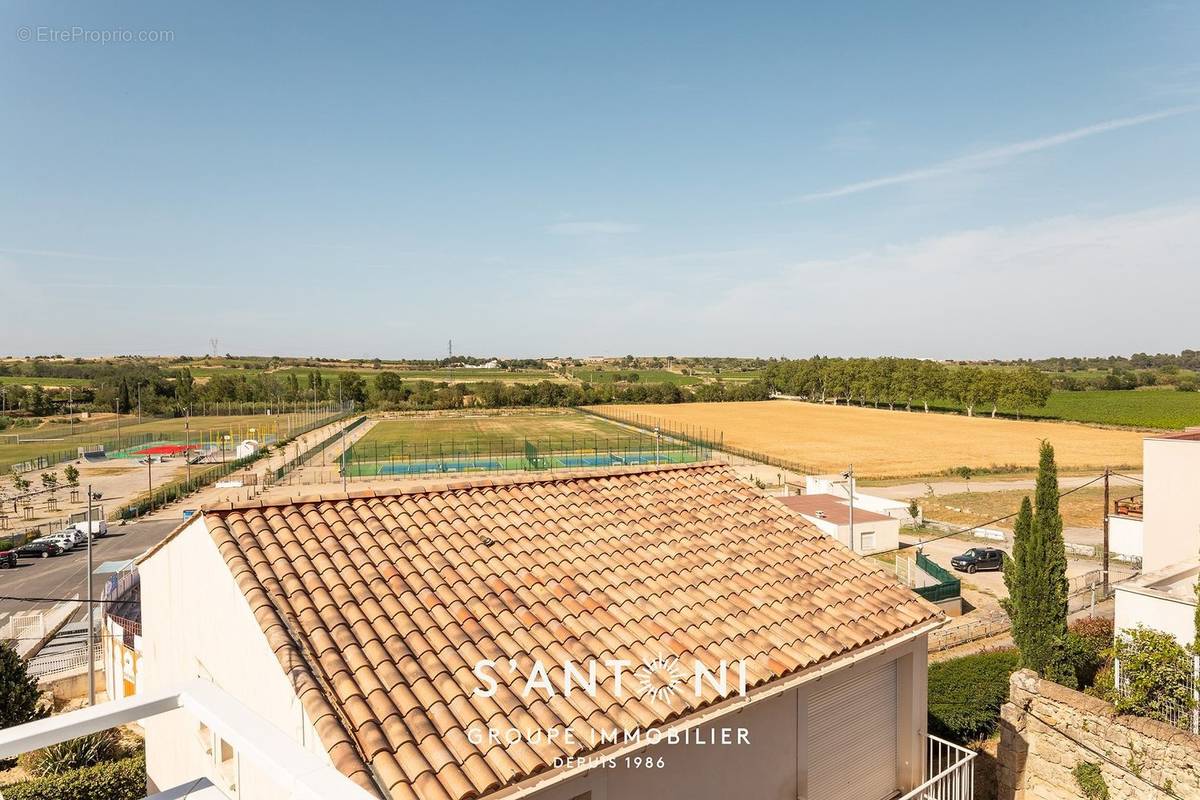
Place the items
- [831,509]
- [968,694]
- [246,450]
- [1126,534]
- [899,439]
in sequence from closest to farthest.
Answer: [968,694] → [1126,534] → [831,509] → [246,450] → [899,439]

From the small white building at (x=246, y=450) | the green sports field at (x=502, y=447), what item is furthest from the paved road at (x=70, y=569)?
the small white building at (x=246, y=450)

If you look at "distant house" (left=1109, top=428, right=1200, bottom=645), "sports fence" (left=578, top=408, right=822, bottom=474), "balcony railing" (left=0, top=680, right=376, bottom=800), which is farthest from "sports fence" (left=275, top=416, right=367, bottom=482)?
"balcony railing" (left=0, top=680, right=376, bottom=800)

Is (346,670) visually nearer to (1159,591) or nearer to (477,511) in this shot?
(477,511)

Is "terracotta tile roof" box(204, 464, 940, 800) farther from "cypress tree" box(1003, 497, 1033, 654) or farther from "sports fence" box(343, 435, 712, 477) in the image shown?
"sports fence" box(343, 435, 712, 477)

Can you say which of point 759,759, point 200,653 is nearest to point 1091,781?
point 759,759

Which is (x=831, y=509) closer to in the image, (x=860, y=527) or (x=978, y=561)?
(x=860, y=527)

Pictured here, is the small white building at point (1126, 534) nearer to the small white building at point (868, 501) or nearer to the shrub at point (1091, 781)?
the small white building at point (868, 501)

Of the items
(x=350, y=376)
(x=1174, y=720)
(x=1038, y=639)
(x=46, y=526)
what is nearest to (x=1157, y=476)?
(x=1038, y=639)
